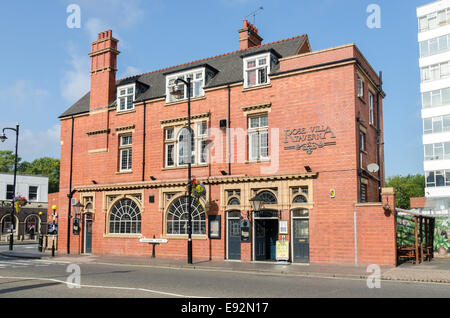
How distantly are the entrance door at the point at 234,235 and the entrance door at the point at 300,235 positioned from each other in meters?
2.91

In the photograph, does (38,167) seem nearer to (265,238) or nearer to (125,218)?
(125,218)

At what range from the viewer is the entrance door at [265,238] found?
851 inches

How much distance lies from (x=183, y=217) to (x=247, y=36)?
12.0 m

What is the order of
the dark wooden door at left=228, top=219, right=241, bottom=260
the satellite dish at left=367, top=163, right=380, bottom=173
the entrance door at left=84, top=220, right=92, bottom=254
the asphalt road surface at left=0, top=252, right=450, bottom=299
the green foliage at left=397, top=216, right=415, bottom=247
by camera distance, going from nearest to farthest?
the asphalt road surface at left=0, top=252, right=450, bottom=299 → the satellite dish at left=367, top=163, right=380, bottom=173 → the dark wooden door at left=228, top=219, right=241, bottom=260 → the green foliage at left=397, top=216, right=415, bottom=247 → the entrance door at left=84, top=220, right=92, bottom=254

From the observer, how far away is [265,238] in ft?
71.9

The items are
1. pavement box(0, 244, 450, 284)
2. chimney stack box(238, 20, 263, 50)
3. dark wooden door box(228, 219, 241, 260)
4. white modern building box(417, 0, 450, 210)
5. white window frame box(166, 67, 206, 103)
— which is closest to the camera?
pavement box(0, 244, 450, 284)

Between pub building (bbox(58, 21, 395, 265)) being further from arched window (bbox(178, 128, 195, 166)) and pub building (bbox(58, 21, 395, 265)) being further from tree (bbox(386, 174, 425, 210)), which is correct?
tree (bbox(386, 174, 425, 210))

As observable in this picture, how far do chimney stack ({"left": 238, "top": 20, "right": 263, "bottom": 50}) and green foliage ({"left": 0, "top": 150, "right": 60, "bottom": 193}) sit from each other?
59.4m

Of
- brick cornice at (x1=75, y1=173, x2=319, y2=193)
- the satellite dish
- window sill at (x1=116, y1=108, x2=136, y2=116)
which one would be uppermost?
window sill at (x1=116, y1=108, x2=136, y2=116)

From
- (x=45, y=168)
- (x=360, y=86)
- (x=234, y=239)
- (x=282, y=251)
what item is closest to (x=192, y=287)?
(x=282, y=251)

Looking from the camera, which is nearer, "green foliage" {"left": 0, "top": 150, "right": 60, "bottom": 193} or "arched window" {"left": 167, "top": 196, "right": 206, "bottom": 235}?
"arched window" {"left": 167, "top": 196, "right": 206, "bottom": 235}

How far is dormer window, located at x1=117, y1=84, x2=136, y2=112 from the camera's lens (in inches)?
1072

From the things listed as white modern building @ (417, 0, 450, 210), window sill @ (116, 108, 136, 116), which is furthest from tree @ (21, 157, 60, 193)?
white modern building @ (417, 0, 450, 210)
